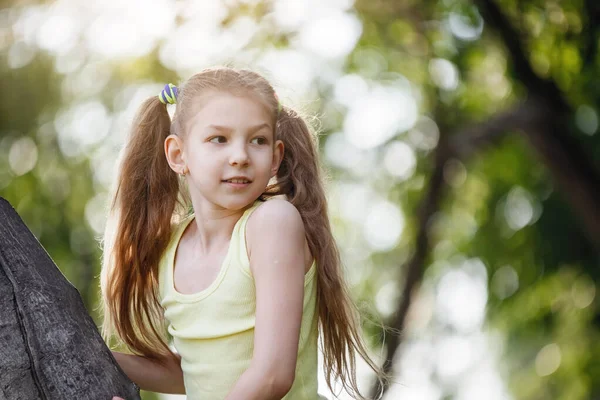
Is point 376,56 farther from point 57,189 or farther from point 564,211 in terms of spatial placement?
point 57,189

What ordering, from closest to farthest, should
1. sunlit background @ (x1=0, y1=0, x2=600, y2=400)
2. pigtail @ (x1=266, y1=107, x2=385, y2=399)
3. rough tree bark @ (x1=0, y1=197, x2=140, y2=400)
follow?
rough tree bark @ (x1=0, y1=197, x2=140, y2=400), pigtail @ (x1=266, y1=107, x2=385, y2=399), sunlit background @ (x1=0, y1=0, x2=600, y2=400)

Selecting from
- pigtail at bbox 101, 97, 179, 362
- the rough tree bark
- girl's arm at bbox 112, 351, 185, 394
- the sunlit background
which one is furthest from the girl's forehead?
the sunlit background

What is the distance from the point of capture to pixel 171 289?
7.59ft

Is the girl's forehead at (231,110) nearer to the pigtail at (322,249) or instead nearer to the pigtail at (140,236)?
the pigtail at (322,249)

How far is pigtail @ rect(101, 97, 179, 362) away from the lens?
2.45 metres

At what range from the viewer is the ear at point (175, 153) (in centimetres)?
233

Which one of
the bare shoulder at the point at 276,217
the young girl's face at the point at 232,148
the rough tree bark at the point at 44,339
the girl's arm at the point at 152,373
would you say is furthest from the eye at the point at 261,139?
the girl's arm at the point at 152,373

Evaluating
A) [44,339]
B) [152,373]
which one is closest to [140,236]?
[152,373]

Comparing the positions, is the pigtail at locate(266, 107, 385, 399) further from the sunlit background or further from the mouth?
the sunlit background

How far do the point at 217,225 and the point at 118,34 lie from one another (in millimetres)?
6225

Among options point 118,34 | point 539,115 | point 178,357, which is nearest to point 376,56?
point 118,34

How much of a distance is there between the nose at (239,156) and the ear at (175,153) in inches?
8.8

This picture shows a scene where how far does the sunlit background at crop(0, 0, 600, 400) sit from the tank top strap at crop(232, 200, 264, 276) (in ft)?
14.3

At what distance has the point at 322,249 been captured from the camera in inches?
88.3
